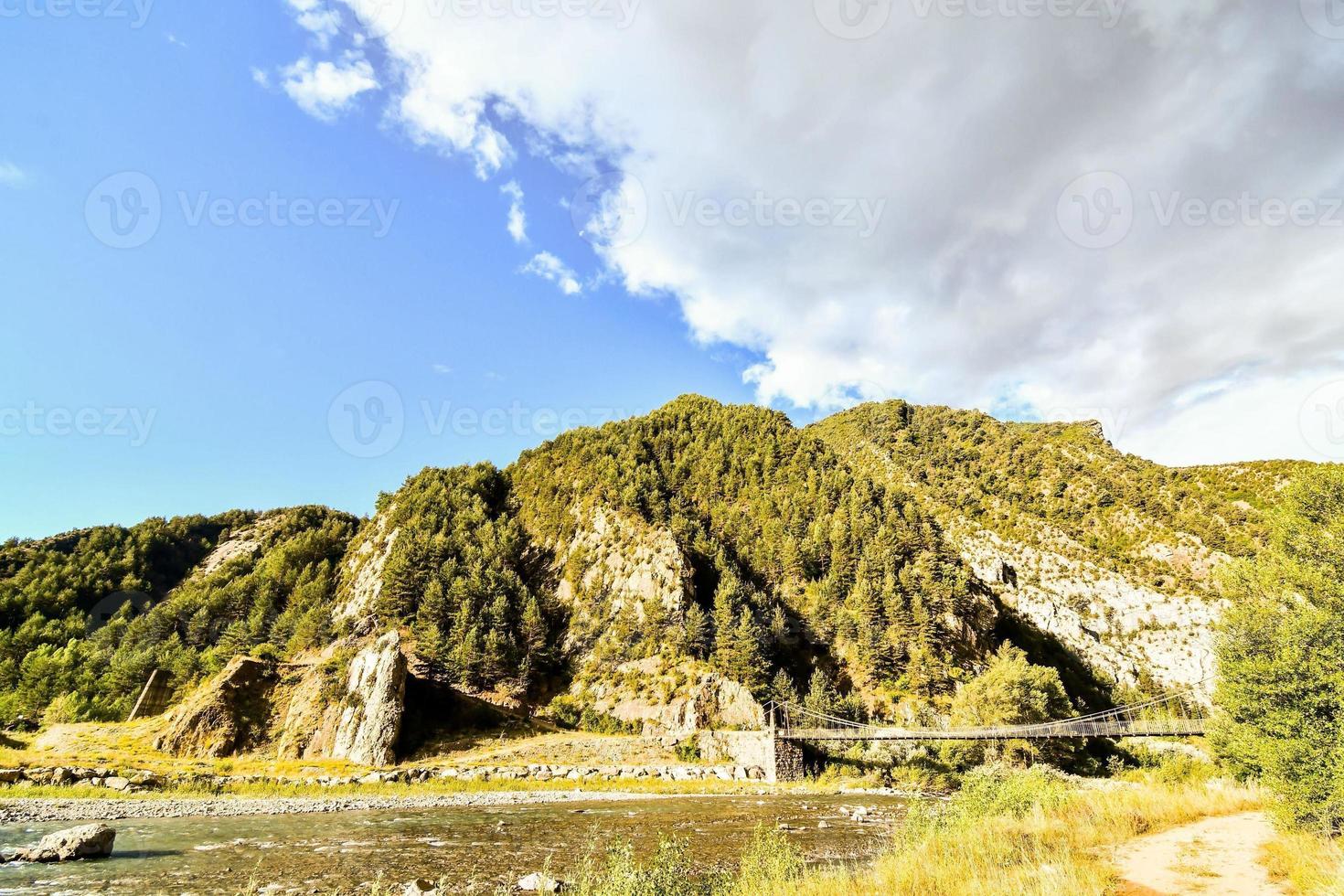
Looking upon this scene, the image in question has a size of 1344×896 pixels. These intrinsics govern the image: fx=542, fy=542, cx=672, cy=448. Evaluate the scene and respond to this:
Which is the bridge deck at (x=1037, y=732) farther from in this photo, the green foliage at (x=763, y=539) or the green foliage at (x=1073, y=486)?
the green foliage at (x=1073, y=486)

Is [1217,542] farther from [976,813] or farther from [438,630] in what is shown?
[438,630]

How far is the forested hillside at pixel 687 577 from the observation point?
64250 mm

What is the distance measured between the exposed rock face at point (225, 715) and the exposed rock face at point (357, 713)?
105 inches

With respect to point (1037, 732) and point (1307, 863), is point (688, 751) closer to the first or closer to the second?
point (1037, 732)

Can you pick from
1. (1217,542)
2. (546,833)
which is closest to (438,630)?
(546,833)

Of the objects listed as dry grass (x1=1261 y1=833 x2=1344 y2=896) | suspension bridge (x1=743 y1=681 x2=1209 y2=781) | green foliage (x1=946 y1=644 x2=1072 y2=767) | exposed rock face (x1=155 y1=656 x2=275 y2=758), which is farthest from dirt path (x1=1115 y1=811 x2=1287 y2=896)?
exposed rock face (x1=155 y1=656 x2=275 y2=758)

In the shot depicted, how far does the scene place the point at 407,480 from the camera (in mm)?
103875

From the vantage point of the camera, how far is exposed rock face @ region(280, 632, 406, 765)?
47500 mm

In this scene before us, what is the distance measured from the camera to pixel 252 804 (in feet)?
100

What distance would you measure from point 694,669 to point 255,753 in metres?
41.3

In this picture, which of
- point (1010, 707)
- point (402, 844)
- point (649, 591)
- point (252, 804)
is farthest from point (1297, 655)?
point (649, 591)

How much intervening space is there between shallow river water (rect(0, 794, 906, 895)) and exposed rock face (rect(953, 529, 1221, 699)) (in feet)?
237

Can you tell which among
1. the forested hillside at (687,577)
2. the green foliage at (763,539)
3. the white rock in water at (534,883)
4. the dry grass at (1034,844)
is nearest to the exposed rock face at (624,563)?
the forested hillside at (687,577)

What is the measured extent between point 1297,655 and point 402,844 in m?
29.0
